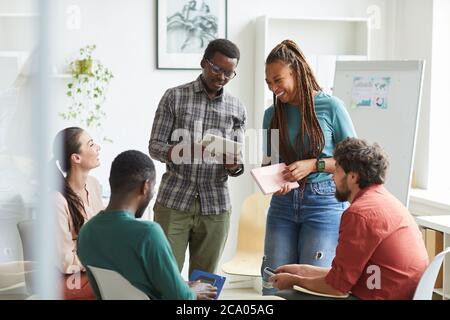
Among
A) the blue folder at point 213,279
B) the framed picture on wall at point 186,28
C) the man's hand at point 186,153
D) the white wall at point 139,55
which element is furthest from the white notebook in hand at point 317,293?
the framed picture on wall at point 186,28

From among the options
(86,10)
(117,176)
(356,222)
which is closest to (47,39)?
(117,176)

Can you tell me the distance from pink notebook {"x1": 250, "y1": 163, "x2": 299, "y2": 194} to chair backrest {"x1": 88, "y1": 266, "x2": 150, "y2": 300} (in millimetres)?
656

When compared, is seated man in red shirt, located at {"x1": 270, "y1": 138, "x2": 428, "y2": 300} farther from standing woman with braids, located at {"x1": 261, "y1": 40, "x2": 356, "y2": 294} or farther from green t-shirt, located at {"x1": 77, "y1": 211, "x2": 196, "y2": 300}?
green t-shirt, located at {"x1": 77, "y1": 211, "x2": 196, "y2": 300}

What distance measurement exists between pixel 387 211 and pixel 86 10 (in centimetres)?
235

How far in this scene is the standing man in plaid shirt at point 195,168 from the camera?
7.32 feet

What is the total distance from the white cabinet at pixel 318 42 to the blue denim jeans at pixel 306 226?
5.64 feet

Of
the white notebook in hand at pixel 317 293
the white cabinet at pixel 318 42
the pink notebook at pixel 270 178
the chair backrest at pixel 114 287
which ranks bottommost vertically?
the white notebook in hand at pixel 317 293

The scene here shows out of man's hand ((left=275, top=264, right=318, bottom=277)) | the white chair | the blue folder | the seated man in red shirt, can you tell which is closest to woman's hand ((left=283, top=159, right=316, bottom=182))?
the seated man in red shirt

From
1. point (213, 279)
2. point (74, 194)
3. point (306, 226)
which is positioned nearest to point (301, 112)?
point (306, 226)

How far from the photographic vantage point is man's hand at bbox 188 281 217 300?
5.31 ft

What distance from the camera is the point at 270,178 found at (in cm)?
202

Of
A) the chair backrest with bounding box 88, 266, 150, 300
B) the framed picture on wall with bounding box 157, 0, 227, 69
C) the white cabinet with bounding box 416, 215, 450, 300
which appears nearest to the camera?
the chair backrest with bounding box 88, 266, 150, 300

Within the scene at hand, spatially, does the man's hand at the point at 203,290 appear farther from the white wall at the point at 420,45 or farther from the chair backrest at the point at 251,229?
the white wall at the point at 420,45

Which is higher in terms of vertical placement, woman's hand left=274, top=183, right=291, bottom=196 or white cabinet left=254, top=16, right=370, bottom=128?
white cabinet left=254, top=16, right=370, bottom=128
